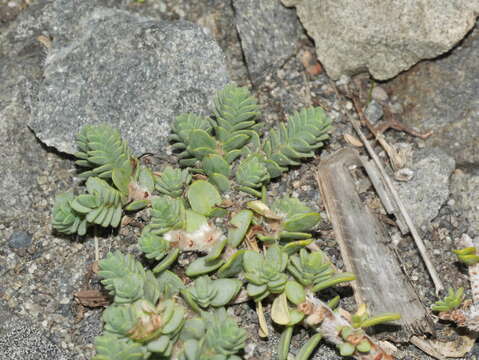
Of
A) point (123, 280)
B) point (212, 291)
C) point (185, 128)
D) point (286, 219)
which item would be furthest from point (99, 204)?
point (286, 219)

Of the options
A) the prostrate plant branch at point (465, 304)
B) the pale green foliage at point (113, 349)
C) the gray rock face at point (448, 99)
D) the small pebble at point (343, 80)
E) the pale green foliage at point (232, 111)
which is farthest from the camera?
the small pebble at point (343, 80)

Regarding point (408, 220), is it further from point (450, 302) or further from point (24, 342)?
point (24, 342)

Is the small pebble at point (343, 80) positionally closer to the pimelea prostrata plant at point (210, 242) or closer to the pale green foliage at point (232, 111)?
the pimelea prostrata plant at point (210, 242)

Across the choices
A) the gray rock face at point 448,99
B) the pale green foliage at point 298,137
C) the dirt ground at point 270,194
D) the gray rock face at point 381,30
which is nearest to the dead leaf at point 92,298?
the dirt ground at point 270,194

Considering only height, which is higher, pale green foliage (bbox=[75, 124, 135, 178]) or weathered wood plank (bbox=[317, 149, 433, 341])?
pale green foliage (bbox=[75, 124, 135, 178])

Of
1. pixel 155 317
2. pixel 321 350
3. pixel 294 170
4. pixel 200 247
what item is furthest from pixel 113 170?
pixel 321 350

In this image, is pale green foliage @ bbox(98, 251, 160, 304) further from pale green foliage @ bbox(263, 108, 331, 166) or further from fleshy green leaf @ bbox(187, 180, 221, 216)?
pale green foliage @ bbox(263, 108, 331, 166)

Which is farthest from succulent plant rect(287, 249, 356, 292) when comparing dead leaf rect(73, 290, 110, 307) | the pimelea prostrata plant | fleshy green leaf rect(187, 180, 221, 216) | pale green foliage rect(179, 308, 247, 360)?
dead leaf rect(73, 290, 110, 307)
